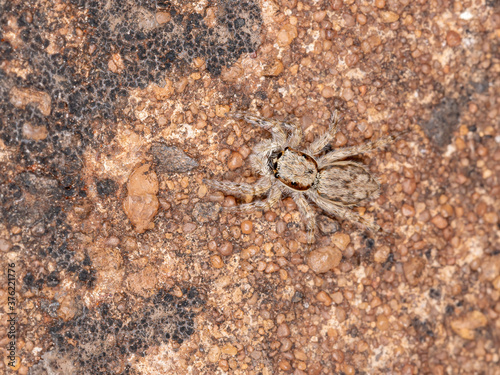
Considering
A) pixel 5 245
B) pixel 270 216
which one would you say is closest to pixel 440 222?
pixel 270 216

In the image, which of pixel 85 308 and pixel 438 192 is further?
pixel 438 192

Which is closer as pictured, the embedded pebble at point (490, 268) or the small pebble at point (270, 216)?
the embedded pebble at point (490, 268)

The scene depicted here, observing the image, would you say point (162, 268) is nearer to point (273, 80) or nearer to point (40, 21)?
point (273, 80)

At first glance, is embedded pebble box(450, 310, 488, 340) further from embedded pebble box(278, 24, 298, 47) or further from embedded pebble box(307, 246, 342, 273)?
embedded pebble box(278, 24, 298, 47)

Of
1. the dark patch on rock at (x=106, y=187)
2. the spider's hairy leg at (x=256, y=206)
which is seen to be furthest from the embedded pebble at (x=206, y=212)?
the dark patch on rock at (x=106, y=187)

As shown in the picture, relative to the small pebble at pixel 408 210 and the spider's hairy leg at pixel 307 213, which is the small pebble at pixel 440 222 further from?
the spider's hairy leg at pixel 307 213

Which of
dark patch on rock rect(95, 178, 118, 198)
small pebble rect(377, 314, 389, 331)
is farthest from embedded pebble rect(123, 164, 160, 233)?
small pebble rect(377, 314, 389, 331)

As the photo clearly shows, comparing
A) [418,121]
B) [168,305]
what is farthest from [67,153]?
[418,121]
